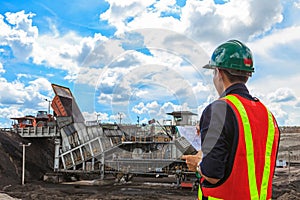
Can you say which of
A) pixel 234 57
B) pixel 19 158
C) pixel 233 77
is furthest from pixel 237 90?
pixel 19 158

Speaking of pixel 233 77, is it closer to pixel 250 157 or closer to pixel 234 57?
pixel 234 57

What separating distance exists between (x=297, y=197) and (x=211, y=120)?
66.5 feet

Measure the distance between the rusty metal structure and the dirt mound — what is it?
2.63 metres

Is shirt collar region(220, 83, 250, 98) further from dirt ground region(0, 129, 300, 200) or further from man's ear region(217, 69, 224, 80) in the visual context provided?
dirt ground region(0, 129, 300, 200)

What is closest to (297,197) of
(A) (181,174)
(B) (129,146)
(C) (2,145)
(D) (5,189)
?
(A) (181,174)

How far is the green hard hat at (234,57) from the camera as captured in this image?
2129 millimetres

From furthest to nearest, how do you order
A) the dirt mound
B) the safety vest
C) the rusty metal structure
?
the dirt mound
the rusty metal structure
the safety vest

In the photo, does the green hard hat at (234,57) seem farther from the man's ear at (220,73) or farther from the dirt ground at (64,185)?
the dirt ground at (64,185)

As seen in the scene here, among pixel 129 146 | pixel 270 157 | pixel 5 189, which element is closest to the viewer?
pixel 270 157

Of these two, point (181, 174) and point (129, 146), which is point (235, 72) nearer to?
point (181, 174)

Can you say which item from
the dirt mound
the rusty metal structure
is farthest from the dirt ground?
the rusty metal structure

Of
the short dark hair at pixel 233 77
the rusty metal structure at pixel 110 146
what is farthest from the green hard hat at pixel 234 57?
the rusty metal structure at pixel 110 146

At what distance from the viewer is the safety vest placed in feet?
6.30

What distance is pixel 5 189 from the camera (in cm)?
2472
